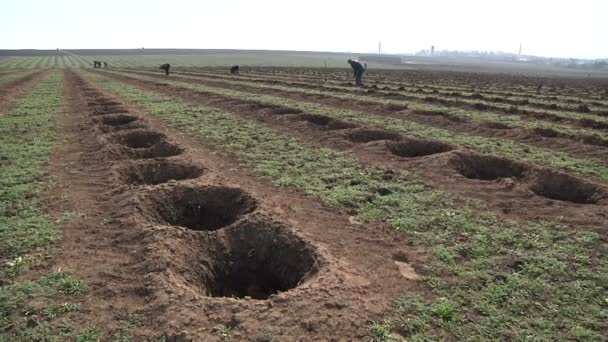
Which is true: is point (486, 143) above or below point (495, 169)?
above

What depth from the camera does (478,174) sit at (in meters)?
11.1

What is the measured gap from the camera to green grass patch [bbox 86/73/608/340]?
485cm

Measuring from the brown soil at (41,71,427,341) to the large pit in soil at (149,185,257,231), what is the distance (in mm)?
21

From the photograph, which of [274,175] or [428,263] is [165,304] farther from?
[274,175]

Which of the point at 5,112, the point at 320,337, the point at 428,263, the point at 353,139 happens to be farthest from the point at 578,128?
the point at 5,112

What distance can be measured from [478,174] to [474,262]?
5.28 metres

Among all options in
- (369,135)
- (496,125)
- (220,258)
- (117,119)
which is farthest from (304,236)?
(117,119)

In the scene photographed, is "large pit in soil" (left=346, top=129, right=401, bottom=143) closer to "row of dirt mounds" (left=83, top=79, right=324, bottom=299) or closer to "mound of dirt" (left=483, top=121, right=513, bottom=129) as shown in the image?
"mound of dirt" (left=483, top=121, right=513, bottom=129)

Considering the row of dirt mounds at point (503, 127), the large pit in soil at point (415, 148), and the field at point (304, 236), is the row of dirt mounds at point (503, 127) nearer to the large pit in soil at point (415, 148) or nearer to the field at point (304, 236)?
the field at point (304, 236)

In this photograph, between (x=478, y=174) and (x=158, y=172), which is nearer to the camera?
(x=158, y=172)

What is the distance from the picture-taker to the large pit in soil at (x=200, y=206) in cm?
816

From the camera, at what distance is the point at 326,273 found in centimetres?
572

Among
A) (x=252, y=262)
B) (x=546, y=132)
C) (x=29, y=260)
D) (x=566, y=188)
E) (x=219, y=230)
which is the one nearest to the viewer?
(x=29, y=260)

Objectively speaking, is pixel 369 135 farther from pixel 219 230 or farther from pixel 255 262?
pixel 255 262
